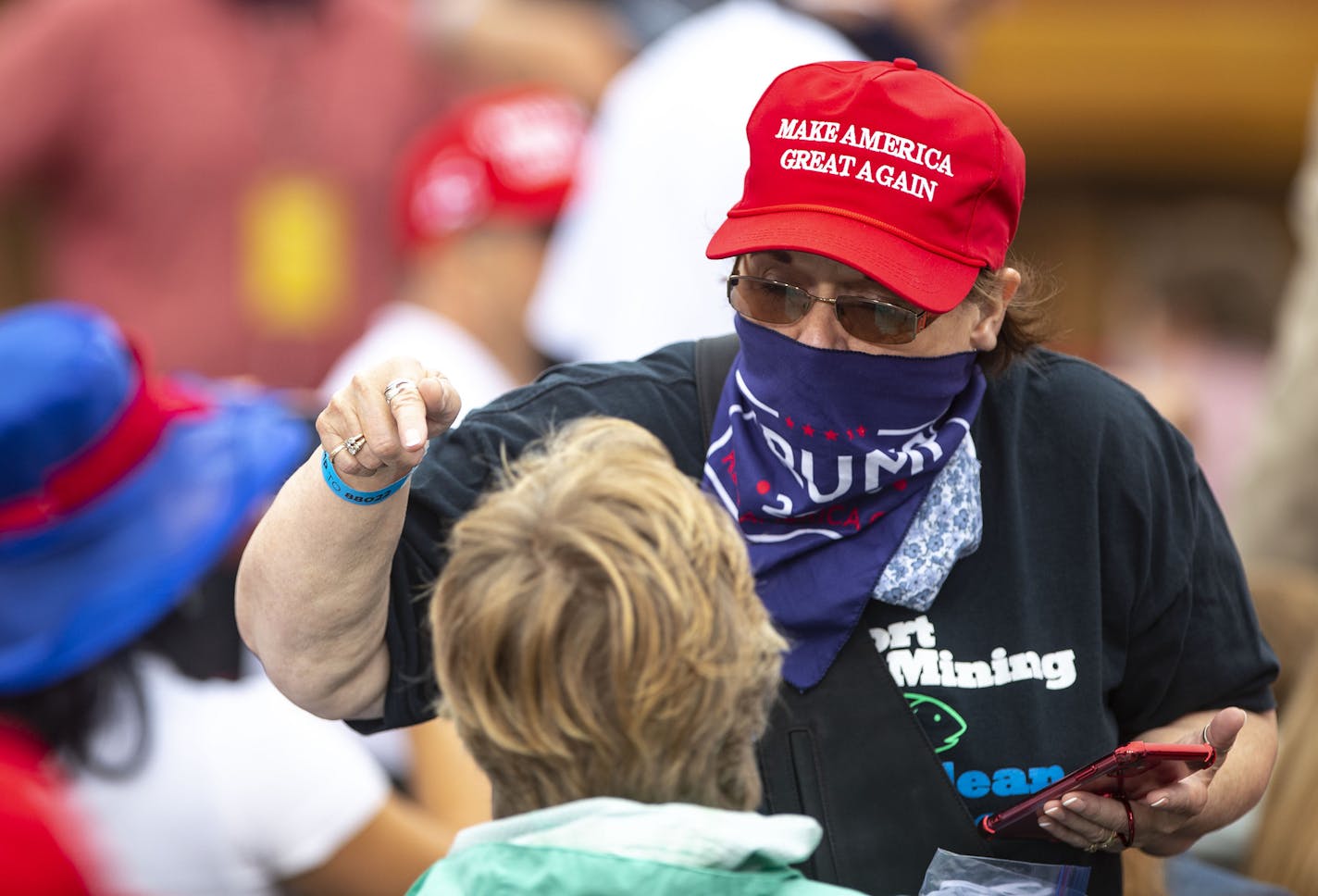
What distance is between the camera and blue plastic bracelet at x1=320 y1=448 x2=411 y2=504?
179 centimetres

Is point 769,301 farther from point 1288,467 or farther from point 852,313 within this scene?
point 1288,467

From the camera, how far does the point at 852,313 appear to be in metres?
1.96

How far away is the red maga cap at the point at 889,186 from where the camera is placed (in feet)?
6.31

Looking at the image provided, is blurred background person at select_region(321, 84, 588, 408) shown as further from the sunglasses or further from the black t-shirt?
the sunglasses

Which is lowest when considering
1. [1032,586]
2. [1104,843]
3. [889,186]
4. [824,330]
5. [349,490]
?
[1104,843]

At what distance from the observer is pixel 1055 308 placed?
2234mm

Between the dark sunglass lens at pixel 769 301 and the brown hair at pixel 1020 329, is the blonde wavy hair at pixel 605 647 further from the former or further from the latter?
the brown hair at pixel 1020 329

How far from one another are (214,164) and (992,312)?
3102 millimetres

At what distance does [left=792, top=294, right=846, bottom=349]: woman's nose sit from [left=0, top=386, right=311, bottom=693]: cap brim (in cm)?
117

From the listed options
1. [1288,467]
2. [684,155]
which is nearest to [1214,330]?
[1288,467]

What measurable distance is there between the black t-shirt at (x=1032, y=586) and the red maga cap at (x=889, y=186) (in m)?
0.24

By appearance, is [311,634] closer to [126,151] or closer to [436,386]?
[436,386]

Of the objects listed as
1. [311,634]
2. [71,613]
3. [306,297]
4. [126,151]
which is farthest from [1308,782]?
[126,151]

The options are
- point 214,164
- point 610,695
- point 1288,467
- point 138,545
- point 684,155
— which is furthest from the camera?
point 214,164
